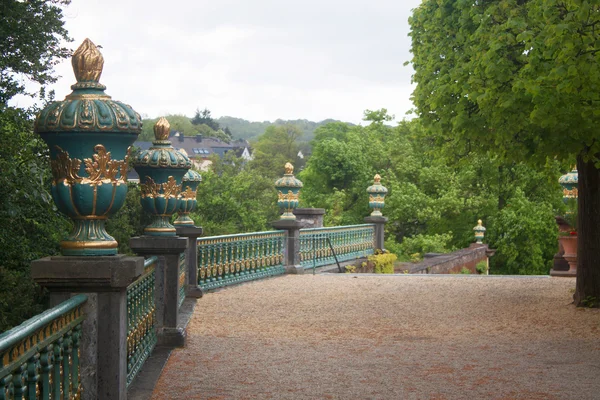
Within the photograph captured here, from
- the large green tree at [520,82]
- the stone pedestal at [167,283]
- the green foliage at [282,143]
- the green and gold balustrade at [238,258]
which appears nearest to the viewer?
the stone pedestal at [167,283]

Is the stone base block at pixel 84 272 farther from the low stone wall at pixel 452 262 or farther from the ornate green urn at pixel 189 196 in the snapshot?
the low stone wall at pixel 452 262

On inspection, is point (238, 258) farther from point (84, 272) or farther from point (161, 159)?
point (84, 272)

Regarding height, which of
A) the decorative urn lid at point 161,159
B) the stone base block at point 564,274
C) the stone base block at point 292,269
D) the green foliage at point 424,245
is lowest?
the green foliage at point 424,245

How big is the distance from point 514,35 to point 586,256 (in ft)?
11.5

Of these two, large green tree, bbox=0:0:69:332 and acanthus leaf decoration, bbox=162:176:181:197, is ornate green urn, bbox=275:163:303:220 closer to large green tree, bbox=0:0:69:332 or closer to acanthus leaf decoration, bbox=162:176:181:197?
large green tree, bbox=0:0:69:332

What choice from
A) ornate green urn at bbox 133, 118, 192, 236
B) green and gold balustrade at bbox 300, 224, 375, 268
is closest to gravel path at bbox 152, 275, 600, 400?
ornate green urn at bbox 133, 118, 192, 236

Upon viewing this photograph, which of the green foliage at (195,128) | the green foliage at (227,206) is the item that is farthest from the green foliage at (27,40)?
the green foliage at (195,128)

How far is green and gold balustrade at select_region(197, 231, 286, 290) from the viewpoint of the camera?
45.3ft

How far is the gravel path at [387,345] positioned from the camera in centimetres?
691

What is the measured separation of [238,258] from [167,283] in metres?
6.49

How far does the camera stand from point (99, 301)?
16.3 ft

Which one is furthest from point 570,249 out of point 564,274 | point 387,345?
point 387,345

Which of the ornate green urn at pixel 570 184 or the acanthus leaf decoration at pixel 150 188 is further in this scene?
the ornate green urn at pixel 570 184

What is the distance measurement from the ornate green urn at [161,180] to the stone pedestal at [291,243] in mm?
8296
